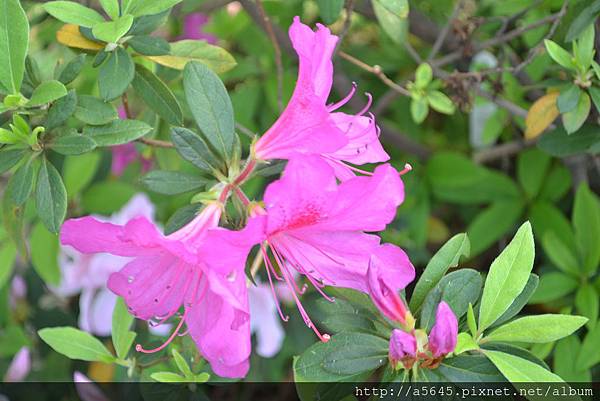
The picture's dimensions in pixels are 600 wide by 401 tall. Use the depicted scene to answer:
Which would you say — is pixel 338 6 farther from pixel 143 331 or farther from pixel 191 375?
pixel 143 331

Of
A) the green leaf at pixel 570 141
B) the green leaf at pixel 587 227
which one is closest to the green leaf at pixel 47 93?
the green leaf at pixel 570 141

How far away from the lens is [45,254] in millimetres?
1901

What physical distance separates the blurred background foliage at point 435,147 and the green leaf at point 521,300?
0.43 meters

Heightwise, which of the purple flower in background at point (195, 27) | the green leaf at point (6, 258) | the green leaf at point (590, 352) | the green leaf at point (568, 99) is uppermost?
the green leaf at point (568, 99)

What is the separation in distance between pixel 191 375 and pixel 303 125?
466 millimetres

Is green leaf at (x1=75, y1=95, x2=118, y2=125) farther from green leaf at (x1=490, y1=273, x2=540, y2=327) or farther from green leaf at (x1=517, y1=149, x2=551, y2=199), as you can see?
green leaf at (x1=517, y1=149, x2=551, y2=199)

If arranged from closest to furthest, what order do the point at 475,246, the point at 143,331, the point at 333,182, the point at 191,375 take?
the point at 333,182
the point at 191,375
the point at 143,331
the point at 475,246

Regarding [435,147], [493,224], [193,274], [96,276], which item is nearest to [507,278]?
[193,274]

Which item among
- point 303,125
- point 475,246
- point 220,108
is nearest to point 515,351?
point 303,125

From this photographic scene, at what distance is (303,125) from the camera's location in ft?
3.37

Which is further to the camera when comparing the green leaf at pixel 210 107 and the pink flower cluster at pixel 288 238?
the green leaf at pixel 210 107

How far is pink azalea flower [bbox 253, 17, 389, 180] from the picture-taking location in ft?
3.26

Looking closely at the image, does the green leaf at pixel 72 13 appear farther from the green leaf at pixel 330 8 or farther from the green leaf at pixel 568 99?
the green leaf at pixel 568 99

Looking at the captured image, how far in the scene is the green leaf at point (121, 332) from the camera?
132cm
